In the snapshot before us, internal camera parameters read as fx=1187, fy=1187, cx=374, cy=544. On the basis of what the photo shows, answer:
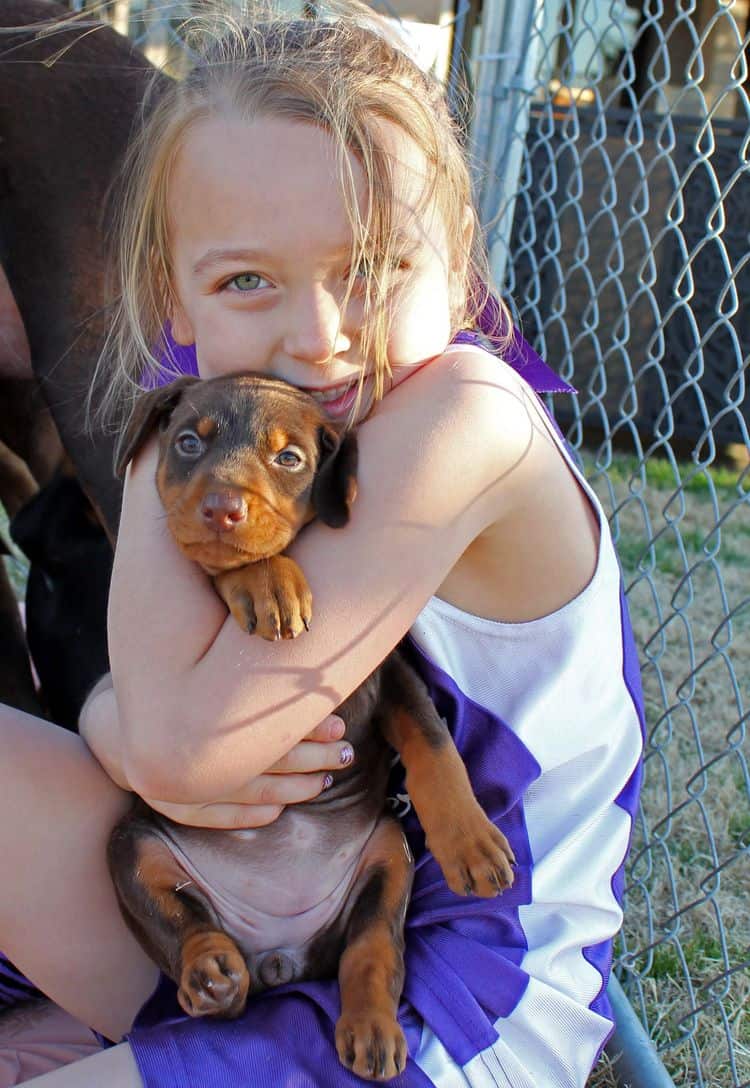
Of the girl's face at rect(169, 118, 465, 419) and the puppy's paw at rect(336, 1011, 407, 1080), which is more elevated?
the girl's face at rect(169, 118, 465, 419)

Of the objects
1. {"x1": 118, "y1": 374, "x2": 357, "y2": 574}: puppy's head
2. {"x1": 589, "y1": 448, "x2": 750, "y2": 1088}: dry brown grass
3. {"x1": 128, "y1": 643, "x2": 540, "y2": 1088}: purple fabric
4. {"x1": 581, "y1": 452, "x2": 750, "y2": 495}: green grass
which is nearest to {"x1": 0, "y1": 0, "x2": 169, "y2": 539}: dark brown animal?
{"x1": 118, "y1": 374, "x2": 357, "y2": 574}: puppy's head

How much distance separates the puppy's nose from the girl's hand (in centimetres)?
42

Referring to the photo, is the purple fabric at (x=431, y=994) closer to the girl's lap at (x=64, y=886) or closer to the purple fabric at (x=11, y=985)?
the girl's lap at (x=64, y=886)

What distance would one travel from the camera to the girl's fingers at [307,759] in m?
1.85

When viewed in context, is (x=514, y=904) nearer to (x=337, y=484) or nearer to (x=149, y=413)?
(x=337, y=484)

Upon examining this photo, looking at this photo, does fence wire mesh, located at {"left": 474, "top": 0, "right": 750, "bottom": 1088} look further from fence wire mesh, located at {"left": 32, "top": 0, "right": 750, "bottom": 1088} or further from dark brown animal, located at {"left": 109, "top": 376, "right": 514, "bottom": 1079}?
dark brown animal, located at {"left": 109, "top": 376, "right": 514, "bottom": 1079}

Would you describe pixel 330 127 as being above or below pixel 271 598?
above

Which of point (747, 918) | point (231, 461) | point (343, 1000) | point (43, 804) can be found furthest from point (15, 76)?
point (747, 918)

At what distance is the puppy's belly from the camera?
184cm

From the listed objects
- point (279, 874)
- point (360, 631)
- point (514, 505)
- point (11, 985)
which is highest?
point (514, 505)

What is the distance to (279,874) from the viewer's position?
1.87 metres

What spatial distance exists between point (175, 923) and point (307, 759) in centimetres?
31

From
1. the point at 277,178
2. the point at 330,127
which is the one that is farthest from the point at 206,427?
the point at 330,127

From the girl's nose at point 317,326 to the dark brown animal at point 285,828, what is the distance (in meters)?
0.08
